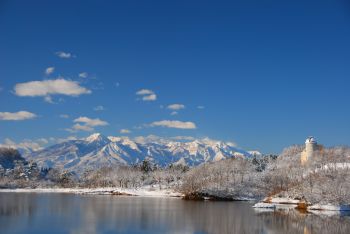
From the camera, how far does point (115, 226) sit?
2330 inches

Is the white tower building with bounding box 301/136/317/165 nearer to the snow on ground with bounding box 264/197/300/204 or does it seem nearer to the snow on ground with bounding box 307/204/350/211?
the snow on ground with bounding box 264/197/300/204

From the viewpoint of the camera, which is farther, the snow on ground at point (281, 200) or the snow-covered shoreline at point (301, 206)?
the snow on ground at point (281, 200)

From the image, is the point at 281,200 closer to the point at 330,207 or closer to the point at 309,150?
the point at 330,207

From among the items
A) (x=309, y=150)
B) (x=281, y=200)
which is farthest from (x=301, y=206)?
(x=309, y=150)

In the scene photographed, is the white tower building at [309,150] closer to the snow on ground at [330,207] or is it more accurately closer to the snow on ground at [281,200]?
the snow on ground at [281,200]

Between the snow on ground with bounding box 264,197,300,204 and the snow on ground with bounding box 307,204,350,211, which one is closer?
the snow on ground with bounding box 307,204,350,211

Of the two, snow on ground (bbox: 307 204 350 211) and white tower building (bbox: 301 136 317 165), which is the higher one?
white tower building (bbox: 301 136 317 165)

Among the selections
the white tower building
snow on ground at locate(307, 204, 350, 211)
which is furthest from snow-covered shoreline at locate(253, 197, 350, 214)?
the white tower building

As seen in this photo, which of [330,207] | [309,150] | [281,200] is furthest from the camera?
[309,150]

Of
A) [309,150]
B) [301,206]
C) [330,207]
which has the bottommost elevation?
[301,206]

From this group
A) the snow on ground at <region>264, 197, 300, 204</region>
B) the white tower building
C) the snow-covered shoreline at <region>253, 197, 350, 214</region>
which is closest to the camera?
the snow-covered shoreline at <region>253, 197, 350, 214</region>

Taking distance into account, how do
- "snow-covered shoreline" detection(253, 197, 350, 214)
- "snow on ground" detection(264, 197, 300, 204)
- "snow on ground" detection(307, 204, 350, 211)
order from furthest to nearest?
"snow on ground" detection(264, 197, 300, 204), "snow-covered shoreline" detection(253, 197, 350, 214), "snow on ground" detection(307, 204, 350, 211)

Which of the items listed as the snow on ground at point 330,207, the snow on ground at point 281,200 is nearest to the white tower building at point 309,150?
the snow on ground at point 281,200

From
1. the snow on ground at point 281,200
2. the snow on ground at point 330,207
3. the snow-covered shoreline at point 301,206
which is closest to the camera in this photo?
the snow on ground at point 330,207
